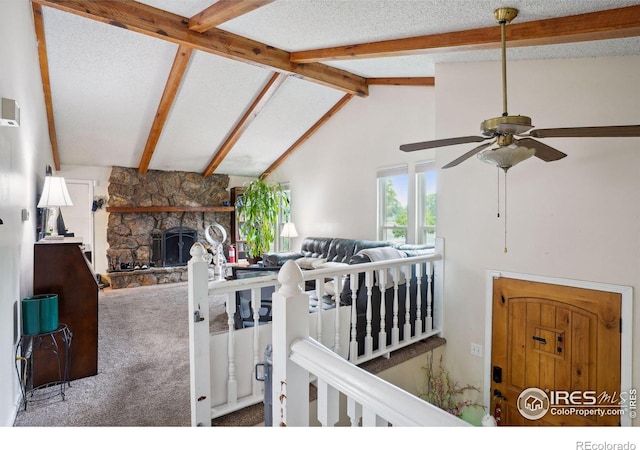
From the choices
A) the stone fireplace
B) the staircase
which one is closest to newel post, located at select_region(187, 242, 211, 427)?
the staircase

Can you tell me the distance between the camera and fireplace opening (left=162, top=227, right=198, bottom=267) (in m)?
7.02

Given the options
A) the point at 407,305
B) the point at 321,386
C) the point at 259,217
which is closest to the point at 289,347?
the point at 321,386

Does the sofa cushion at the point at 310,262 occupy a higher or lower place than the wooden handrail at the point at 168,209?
lower

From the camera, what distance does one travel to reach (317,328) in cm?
249

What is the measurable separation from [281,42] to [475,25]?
82.0 inches

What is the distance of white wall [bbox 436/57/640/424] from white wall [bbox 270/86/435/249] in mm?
1426

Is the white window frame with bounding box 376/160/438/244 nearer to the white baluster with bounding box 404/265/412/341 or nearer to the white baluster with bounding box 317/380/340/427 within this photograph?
the white baluster with bounding box 404/265/412/341

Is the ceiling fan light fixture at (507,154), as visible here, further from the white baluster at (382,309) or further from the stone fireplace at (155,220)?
the stone fireplace at (155,220)

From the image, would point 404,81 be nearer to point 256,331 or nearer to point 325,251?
point 325,251

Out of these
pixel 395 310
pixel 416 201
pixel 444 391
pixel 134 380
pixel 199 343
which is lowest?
pixel 444 391

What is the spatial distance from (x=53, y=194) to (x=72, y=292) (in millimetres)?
883

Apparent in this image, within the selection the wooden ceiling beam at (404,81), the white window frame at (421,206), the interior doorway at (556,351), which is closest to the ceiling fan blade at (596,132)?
the interior doorway at (556,351)

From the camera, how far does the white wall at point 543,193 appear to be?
258cm

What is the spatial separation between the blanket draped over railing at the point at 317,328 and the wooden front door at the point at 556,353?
65 cm
